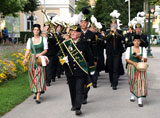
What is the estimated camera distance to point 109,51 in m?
11.5

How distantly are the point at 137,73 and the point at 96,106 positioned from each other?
115cm

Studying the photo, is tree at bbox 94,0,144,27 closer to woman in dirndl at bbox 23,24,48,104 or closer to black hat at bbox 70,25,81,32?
woman in dirndl at bbox 23,24,48,104

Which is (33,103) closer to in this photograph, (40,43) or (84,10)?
(40,43)

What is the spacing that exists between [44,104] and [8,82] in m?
3.89

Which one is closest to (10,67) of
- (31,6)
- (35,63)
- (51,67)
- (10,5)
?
(51,67)

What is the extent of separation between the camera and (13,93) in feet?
33.4

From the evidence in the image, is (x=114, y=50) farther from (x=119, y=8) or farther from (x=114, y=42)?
(x=119, y=8)

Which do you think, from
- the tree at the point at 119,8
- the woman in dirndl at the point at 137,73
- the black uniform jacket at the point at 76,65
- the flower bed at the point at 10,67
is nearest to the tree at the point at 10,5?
the flower bed at the point at 10,67

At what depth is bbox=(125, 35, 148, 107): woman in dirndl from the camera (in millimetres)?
8695

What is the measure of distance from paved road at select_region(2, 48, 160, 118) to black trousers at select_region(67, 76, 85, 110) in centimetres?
24

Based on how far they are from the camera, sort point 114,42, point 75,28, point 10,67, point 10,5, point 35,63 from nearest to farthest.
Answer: point 75,28
point 35,63
point 114,42
point 10,67
point 10,5

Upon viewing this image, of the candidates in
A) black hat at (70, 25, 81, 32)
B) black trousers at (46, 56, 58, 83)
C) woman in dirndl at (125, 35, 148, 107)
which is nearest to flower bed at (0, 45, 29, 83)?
black trousers at (46, 56, 58, 83)

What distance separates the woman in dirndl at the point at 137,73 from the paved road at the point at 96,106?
0.29 meters

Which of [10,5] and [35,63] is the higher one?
[10,5]
